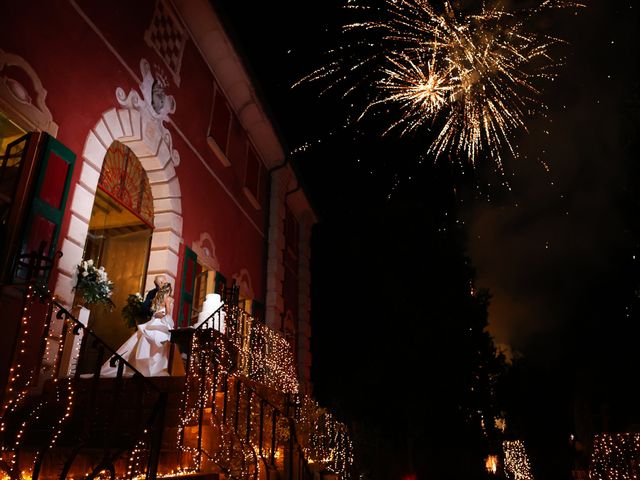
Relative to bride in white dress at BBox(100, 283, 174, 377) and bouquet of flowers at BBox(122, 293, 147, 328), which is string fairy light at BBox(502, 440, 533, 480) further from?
bride in white dress at BBox(100, 283, 174, 377)

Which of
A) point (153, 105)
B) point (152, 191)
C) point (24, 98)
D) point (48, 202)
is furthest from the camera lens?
point (152, 191)

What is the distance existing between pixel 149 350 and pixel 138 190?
11.6 feet

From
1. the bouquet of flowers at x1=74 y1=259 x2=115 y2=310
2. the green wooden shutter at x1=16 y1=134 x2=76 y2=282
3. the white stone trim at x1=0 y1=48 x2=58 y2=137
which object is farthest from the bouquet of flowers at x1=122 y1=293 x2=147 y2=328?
the white stone trim at x1=0 y1=48 x2=58 y2=137

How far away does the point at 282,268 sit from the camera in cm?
1345

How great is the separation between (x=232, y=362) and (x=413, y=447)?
1235cm

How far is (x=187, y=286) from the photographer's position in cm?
889

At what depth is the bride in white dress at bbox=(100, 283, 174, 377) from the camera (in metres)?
6.68

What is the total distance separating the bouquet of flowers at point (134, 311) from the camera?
758cm

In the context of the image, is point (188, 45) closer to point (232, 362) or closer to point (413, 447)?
point (232, 362)

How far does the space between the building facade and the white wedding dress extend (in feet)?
0.85

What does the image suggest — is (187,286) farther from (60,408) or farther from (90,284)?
(60,408)

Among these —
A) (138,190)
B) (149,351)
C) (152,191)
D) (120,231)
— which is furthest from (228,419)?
(120,231)

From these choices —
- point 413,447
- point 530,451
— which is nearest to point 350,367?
point 413,447

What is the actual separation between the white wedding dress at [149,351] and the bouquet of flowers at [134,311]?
562 millimetres
